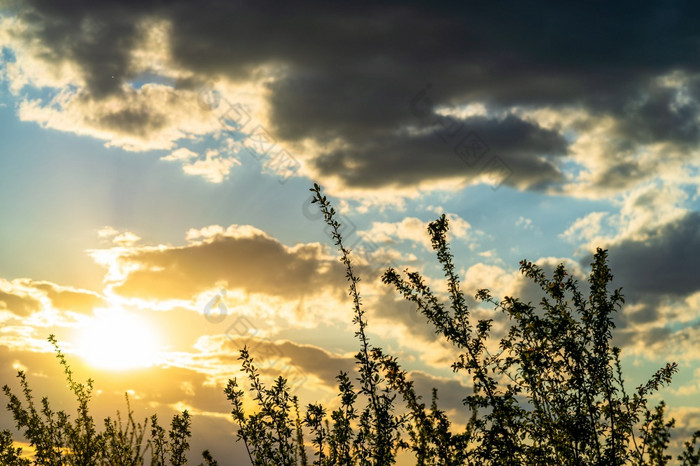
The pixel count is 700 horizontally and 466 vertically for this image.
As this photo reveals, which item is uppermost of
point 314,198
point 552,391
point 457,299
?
point 314,198

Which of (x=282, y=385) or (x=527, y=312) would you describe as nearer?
(x=282, y=385)

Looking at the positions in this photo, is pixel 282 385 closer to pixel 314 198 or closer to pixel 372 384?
pixel 372 384

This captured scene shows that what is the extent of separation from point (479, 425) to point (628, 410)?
299 centimetres

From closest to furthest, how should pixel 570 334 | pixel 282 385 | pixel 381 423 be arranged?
pixel 381 423
pixel 282 385
pixel 570 334

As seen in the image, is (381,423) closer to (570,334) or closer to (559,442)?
(559,442)

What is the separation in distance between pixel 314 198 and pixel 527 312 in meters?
4.97

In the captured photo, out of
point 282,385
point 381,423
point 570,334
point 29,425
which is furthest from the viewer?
point 29,425

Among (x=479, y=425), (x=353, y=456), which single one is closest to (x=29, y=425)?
(x=353, y=456)

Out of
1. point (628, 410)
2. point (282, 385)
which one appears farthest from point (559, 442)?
point (282, 385)

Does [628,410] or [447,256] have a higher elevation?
[447,256]

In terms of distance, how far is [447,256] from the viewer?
39.2 feet

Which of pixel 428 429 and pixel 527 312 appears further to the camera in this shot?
pixel 527 312

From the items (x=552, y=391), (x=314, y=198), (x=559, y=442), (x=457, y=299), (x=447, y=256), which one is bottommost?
(x=559, y=442)

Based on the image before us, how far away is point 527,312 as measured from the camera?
11586 millimetres
